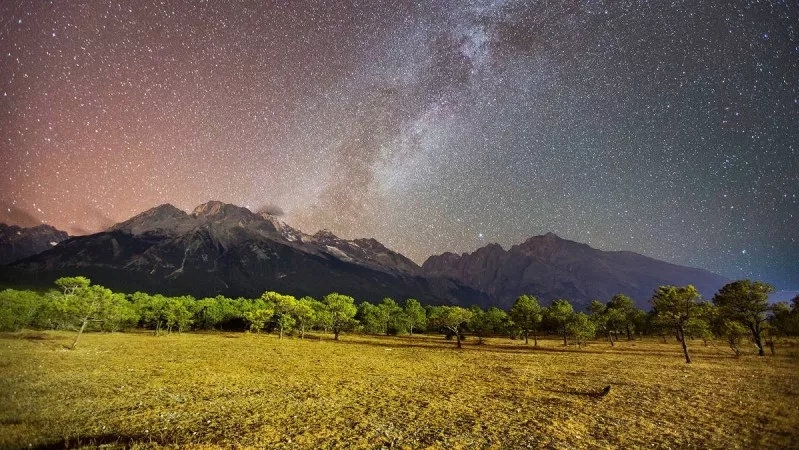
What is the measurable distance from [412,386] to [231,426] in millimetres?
16519

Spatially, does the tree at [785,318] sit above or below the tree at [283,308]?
above

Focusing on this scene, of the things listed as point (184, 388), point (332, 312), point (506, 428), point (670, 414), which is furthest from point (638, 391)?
point (332, 312)

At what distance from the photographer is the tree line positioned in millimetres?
55000

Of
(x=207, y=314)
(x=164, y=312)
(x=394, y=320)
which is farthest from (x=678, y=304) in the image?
(x=207, y=314)

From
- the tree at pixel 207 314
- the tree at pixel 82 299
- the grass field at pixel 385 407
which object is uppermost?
the tree at pixel 82 299

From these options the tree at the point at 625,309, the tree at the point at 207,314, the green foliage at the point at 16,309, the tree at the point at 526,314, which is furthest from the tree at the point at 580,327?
the tree at the point at 207,314

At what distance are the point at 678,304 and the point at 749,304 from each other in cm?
1701

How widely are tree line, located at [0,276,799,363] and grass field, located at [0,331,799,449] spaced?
697 inches

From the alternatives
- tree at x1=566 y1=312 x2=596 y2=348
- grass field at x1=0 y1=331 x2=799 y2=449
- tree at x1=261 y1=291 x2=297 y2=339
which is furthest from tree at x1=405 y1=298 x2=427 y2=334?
grass field at x1=0 y1=331 x2=799 y2=449

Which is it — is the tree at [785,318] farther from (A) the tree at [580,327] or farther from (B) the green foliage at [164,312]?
(B) the green foliage at [164,312]

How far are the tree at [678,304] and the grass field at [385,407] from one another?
38.4 feet

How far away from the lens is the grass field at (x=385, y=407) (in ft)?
52.9

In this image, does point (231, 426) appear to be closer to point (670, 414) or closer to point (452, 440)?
point (452, 440)

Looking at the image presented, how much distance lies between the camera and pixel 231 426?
18078 mm
